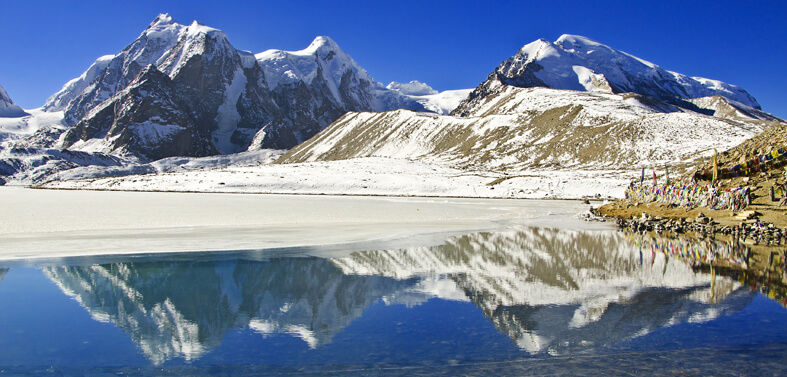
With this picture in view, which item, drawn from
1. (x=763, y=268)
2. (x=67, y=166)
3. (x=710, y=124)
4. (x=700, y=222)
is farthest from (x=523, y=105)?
(x=67, y=166)

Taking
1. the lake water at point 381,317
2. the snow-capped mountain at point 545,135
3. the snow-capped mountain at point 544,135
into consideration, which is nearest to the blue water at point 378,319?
the lake water at point 381,317

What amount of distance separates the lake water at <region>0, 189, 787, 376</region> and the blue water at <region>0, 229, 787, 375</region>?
0.03 m

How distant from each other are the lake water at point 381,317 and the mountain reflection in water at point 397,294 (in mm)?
43

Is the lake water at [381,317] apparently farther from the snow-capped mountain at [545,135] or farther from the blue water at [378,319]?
the snow-capped mountain at [545,135]

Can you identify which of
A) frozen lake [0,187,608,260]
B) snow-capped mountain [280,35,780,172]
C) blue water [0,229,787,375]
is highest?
snow-capped mountain [280,35,780,172]

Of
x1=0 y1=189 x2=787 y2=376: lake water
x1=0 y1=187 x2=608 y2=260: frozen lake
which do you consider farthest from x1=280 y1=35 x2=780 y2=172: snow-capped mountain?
x1=0 y1=189 x2=787 y2=376: lake water

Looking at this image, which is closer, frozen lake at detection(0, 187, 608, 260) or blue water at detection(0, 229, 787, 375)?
blue water at detection(0, 229, 787, 375)

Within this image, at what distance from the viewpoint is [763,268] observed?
1237 centimetres

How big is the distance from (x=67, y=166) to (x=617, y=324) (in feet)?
646

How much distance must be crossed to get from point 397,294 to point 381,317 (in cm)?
161

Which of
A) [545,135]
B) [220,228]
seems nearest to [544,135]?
[545,135]

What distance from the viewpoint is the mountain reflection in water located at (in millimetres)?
7625

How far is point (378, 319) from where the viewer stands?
27.2ft

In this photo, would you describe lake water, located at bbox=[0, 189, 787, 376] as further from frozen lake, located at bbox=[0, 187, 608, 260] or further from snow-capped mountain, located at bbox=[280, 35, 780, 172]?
snow-capped mountain, located at bbox=[280, 35, 780, 172]
